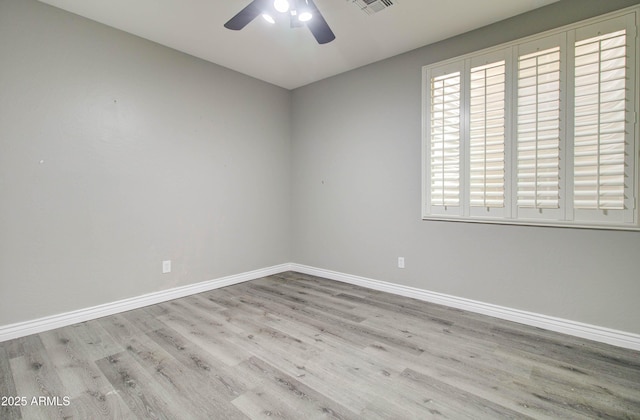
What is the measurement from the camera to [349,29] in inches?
109

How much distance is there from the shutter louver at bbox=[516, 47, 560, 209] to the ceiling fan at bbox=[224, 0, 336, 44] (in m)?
1.72

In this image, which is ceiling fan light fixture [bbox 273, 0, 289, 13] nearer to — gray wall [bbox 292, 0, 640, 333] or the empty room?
the empty room

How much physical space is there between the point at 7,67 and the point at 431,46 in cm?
358

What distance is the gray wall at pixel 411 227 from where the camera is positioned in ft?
7.56

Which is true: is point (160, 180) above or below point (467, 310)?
above

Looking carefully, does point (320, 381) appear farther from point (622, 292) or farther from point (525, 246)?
point (622, 292)

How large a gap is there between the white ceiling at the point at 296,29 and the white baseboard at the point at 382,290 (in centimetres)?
251

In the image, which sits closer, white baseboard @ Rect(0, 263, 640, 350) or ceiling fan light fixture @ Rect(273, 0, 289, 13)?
ceiling fan light fixture @ Rect(273, 0, 289, 13)

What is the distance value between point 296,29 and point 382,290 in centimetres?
282

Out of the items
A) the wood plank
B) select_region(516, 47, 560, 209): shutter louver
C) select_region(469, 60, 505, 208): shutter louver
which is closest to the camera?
the wood plank

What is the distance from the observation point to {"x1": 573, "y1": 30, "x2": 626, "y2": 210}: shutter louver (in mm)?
2148

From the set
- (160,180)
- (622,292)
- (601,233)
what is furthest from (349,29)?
(622,292)

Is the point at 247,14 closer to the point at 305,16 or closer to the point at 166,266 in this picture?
the point at 305,16

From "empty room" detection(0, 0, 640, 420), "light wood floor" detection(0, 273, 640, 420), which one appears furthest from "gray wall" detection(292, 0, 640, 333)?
"light wood floor" detection(0, 273, 640, 420)
